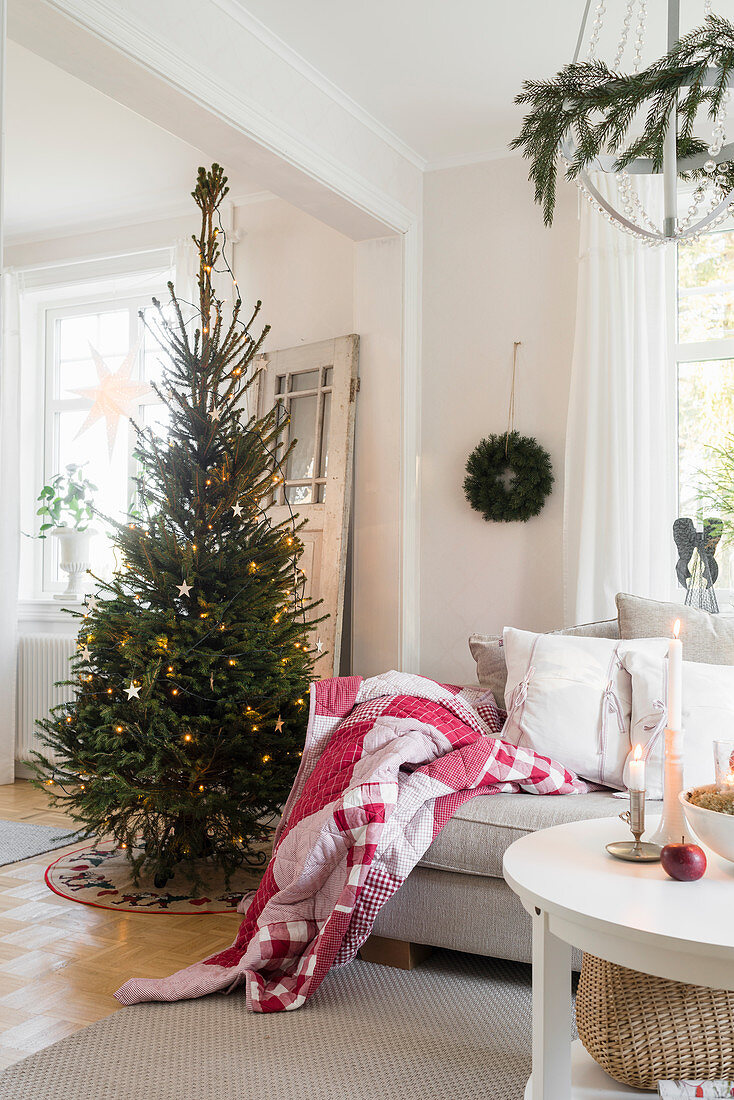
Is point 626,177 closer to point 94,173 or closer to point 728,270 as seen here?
point 728,270

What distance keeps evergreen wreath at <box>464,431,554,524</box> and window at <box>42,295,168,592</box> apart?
6.03 feet

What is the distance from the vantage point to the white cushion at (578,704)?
2.66m

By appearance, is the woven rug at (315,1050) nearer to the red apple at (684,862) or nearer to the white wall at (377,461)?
the red apple at (684,862)

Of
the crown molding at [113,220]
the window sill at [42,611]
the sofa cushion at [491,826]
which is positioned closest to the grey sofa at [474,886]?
the sofa cushion at [491,826]

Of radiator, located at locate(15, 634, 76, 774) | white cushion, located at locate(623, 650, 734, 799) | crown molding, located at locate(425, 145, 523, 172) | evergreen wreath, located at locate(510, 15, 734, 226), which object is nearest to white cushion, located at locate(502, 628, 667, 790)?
white cushion, located at locate(623, 650, 734, 799)

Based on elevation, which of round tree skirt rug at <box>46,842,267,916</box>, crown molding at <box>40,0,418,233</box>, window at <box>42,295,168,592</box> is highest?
crown molding at <box>40,0,418,233</box>

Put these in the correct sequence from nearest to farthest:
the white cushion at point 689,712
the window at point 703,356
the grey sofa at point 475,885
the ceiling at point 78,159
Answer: the grey sofa at point 475,885 → the white cushion at point 689,712 → the ceiling at point 78,159 → the window at point 703,356

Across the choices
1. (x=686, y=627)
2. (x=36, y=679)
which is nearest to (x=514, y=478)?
(x=686, y=627)

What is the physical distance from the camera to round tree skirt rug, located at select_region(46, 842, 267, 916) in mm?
2863

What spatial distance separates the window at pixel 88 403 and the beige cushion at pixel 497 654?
2.53 meters

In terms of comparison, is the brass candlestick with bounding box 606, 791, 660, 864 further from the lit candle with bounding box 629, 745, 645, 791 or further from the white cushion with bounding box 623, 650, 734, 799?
the white cushion with bounding box 623, 650, 734, 799

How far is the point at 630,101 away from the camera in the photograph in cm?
156

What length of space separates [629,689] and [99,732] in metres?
1.57

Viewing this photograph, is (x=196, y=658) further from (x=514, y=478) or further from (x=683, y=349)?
(x=683, y=349)
